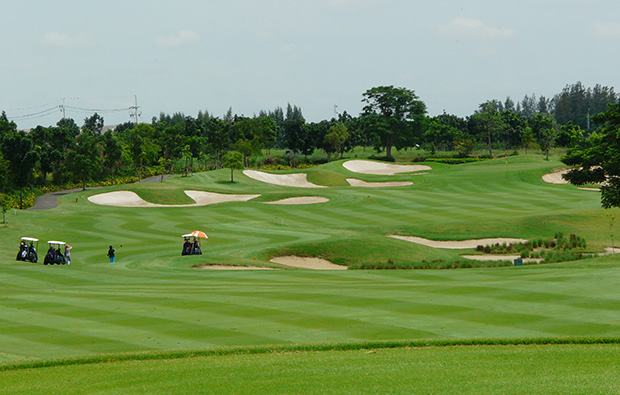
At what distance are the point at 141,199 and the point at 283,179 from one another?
3036cm

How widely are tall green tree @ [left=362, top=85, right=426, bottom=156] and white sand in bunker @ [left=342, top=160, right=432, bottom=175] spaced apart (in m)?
28.8

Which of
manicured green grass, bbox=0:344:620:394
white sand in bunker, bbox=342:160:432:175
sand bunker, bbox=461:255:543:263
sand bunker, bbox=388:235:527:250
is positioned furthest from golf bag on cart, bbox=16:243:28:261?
white sand in bunker, bbox=342:160:432:175

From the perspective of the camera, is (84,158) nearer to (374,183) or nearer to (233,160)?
(233,160)

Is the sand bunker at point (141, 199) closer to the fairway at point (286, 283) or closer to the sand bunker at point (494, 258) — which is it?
the fairway at point (286, 283)

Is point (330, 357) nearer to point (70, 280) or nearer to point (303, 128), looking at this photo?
point (70, 280)

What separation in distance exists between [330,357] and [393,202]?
5435 centimetres

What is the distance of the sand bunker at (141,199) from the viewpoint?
7406 cm

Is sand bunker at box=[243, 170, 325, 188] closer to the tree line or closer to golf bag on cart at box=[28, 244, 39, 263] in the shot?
the tree line

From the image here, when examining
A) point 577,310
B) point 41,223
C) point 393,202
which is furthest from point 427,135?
point 577,310

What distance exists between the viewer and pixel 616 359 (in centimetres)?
1300

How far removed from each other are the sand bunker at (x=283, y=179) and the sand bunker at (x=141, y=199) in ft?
71.3

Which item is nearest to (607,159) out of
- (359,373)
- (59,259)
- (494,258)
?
(494,258)

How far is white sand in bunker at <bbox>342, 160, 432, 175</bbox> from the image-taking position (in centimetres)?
11341

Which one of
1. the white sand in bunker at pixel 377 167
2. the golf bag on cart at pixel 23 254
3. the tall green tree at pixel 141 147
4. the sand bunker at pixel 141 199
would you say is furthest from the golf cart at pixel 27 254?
the white sand in bunker at pixel 377 167
